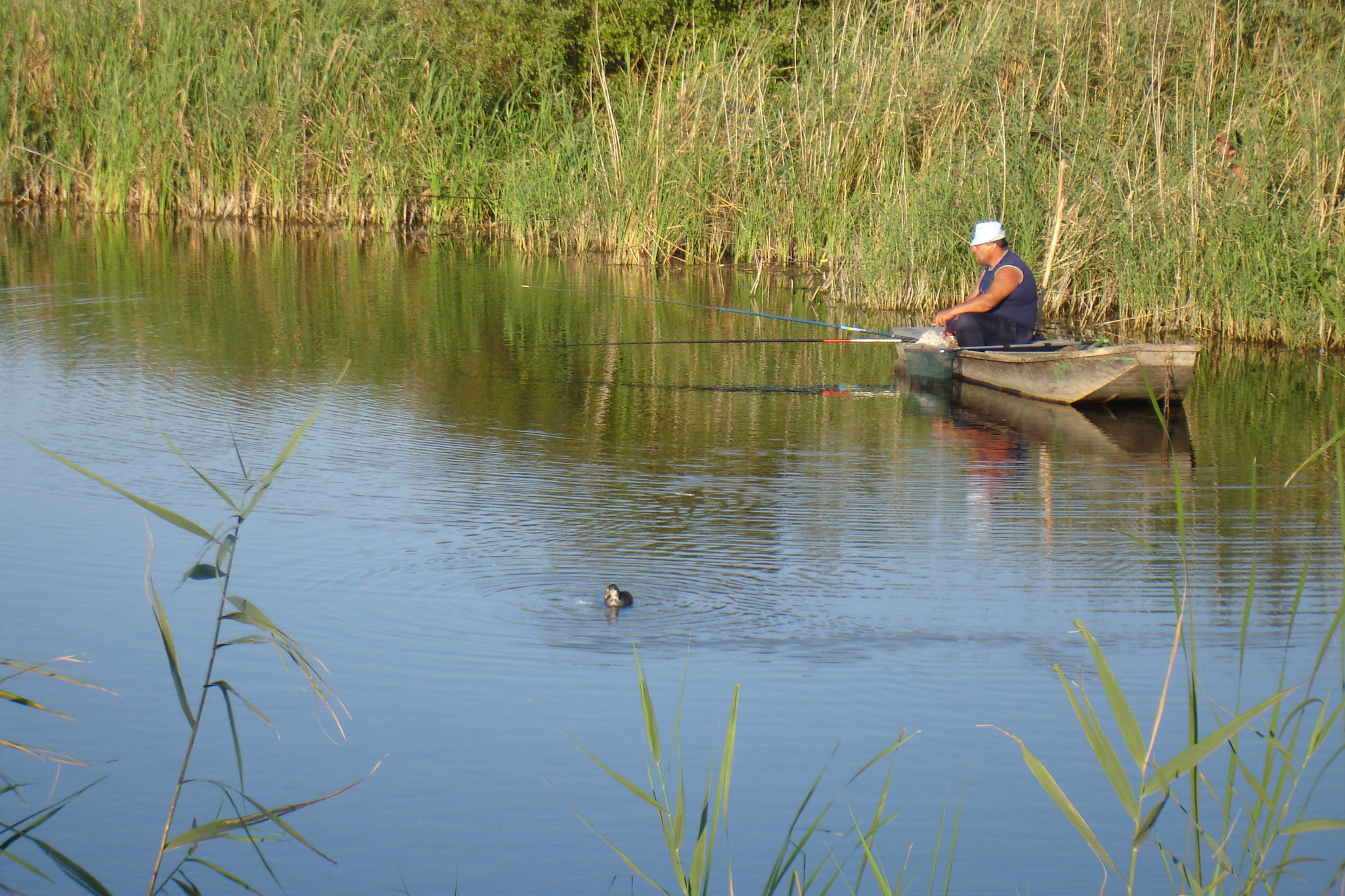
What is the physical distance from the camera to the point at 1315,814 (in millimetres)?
3373

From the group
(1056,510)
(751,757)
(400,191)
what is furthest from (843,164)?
(751,757)

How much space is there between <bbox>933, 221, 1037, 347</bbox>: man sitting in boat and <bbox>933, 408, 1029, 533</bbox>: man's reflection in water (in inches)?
26.9


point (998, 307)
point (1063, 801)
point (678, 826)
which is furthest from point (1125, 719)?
point (998, 307)

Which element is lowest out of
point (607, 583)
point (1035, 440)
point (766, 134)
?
point (607, 583)

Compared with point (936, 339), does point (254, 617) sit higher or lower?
lower

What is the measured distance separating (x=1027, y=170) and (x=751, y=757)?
8.72 metres

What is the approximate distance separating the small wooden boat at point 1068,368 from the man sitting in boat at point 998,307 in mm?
184

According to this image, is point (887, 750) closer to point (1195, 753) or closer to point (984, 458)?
point (1195, 753)

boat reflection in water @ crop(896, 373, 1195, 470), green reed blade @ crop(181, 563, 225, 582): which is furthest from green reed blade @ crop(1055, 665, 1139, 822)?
boat reflection in water @ crop(896, 373, 1195, 470)

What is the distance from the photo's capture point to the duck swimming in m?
4.58

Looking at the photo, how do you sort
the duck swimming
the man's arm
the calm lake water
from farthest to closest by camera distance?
the man's arm < the duck swimming < the calm lake water

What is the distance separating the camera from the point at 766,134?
13820 mm

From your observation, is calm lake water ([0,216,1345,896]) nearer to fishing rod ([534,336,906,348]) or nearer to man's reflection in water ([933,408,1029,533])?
man's reflection in water ([933,408,1029,533])

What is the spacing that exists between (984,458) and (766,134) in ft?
23.8
